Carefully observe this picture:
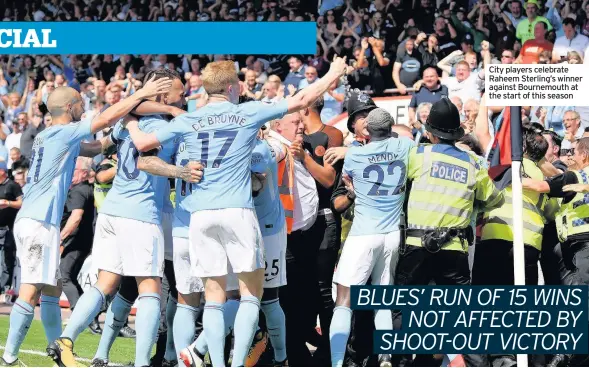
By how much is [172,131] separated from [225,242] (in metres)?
0.93

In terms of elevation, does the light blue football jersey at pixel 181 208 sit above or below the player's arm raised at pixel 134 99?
below

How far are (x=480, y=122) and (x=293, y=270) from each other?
224 cm

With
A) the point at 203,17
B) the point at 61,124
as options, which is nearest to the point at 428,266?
the point at 61,124

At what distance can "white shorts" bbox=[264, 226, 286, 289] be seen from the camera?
930 centimetres

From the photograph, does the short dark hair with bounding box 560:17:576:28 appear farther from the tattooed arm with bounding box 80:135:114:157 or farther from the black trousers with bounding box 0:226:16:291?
the tattooed arm with bounding box 80:135:114:157

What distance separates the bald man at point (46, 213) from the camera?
9680mm

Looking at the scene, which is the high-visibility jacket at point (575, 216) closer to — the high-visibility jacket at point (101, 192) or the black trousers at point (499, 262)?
the black trousers at point (499, 262)

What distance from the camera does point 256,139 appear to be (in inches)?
356

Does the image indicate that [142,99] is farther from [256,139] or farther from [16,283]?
[16,283]

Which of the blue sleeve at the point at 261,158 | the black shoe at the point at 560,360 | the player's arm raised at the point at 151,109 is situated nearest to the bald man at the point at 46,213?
the player's arm raised at the point at 151,109

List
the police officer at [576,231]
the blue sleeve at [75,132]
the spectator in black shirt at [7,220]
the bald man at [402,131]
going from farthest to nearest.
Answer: the spectator in black shirt at [7,220]
the bald man at [402,131]
the police officer at [576,231]
the blue sleeve at [75,132]

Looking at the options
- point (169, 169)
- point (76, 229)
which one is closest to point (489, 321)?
point (169, 169)

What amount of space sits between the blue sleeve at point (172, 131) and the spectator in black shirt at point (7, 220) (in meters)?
8.48

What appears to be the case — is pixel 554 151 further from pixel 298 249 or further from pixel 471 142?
pixel 298 249
